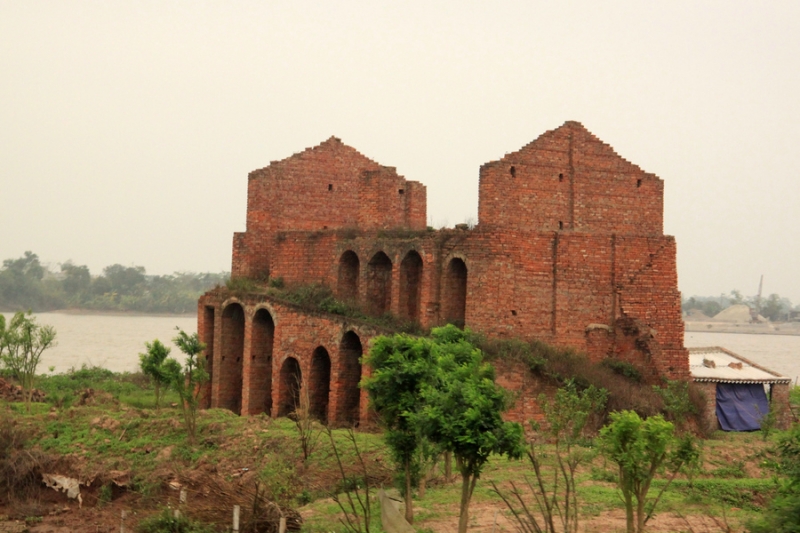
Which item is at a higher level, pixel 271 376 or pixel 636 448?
pixel 636 448

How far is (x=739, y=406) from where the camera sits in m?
20.3

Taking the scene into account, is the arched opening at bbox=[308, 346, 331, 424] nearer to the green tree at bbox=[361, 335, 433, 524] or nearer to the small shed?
the small shed

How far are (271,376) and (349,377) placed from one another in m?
3.61

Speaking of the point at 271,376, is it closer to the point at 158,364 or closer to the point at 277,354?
the point at 277,354

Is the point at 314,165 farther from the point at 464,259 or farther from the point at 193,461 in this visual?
the point at 193,461

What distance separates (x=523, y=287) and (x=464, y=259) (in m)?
1.34

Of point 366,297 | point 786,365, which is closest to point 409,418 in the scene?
point 366,297

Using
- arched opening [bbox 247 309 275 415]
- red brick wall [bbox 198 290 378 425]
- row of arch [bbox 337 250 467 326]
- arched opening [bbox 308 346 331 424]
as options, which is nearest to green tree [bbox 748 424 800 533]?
row of arch [bbox 337 250 467 326]

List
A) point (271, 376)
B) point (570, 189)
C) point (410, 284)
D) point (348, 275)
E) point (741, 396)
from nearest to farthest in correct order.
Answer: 1. point (741, 396)
2. point (570, 189)
3. point (410, 284)
4. point (348, 275)
5. point (271, 376)

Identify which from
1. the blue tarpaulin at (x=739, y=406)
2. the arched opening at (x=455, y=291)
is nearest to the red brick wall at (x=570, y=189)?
the arched opening at (x=455, y=291)

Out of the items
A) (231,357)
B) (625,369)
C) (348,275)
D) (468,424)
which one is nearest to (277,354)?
(348,275)

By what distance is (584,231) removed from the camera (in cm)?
2033

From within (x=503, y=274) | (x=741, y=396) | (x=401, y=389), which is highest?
(x=503, y=274)

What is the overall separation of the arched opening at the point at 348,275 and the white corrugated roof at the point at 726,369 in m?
8.29
